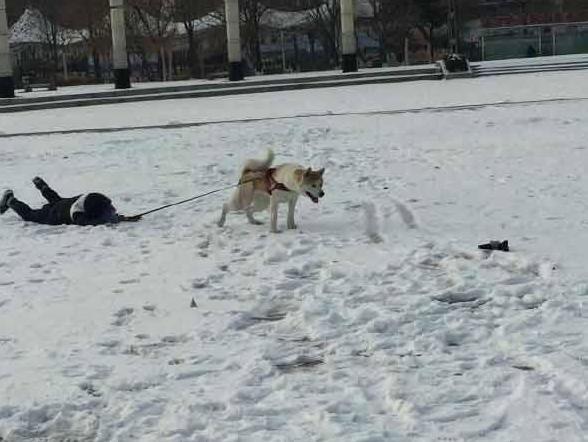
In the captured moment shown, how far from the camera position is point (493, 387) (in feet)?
12.9

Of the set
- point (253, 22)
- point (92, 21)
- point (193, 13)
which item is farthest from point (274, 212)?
point (253, 22)

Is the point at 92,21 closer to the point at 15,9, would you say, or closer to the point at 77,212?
the point at 15,9

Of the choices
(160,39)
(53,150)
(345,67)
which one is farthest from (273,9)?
(53,150)

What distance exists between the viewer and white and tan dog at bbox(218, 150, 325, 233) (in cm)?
711

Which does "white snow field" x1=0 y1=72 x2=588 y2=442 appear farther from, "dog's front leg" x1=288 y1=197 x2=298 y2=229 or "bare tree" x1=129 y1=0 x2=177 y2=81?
"bare tree" x1=129 y1=0 x2=177 y2=81

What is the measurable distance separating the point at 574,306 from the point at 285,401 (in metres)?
2.05

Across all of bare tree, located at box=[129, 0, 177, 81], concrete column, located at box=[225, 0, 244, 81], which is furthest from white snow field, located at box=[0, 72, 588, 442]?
bare tree, located at box=[129, 0, 177, 81]

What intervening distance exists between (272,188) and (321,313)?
2459 mm

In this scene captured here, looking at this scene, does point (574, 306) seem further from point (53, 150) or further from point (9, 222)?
point (53, 150)

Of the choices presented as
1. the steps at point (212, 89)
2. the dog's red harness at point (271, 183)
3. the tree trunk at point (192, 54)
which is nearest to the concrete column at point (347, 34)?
the steps at point (212, 89)

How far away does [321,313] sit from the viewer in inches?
203

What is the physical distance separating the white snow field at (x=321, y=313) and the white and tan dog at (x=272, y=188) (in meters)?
0.23

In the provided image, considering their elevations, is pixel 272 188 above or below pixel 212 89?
below

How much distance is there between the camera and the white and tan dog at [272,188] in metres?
7.11
